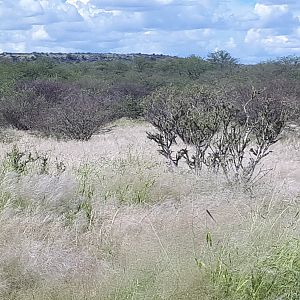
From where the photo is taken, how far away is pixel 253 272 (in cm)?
439

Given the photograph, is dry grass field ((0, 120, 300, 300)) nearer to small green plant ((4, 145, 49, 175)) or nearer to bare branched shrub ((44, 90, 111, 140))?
small green plant ((4, 145, 49, 175))

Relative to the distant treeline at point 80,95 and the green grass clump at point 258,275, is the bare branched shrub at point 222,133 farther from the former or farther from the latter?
the green grass clump at point 258,275

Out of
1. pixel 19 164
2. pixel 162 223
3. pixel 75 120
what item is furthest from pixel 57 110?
pixel 162 223

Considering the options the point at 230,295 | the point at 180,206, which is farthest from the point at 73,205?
the point at 230,295

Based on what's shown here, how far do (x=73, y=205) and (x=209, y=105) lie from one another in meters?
5.72

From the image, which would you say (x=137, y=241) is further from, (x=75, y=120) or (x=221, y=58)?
(x=221, y=58)

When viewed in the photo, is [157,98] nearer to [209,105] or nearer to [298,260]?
[209,105]

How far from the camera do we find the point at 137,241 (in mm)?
5371

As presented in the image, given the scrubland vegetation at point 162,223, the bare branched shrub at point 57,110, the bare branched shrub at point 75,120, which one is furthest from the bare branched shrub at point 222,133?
the bare branched shrub at point 57,110

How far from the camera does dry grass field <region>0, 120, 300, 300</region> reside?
4.42 m

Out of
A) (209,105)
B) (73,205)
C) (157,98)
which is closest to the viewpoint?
(73,205)

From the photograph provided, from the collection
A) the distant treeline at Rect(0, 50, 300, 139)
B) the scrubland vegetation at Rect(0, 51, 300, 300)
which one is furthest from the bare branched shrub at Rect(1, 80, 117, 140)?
the scrubland vegetation at Rect(0, 51, 300, 300)

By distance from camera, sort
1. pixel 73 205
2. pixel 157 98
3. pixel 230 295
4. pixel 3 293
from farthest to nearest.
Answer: pixel 157 98, pixel 73 205, pixel 3 293, pixel 230 295

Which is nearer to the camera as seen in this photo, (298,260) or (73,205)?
→ (298,260)
